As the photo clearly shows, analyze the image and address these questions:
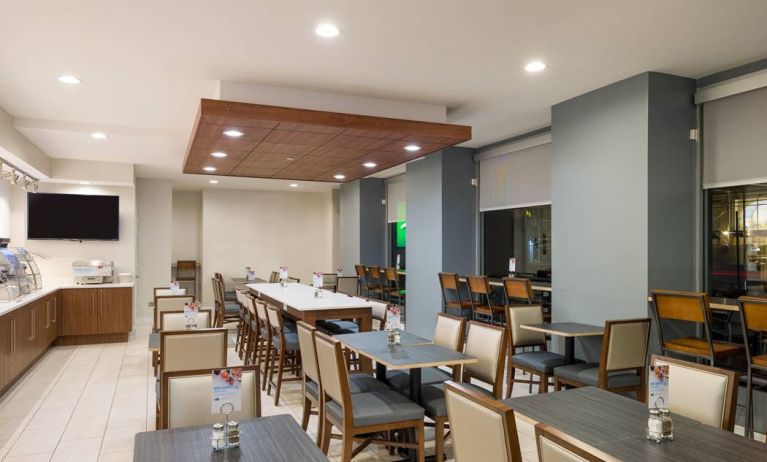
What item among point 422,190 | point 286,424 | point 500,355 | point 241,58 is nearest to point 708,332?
point 500,355

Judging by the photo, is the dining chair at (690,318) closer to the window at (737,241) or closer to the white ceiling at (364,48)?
the window at (737,241)

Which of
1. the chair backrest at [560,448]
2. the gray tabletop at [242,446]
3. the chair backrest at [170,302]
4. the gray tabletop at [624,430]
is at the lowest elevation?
the gray tabletop at [242,446]

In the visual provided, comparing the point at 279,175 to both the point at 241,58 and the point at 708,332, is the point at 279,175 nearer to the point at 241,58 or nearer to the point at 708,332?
the point at 241,58

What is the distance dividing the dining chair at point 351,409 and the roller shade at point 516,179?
12.7ft

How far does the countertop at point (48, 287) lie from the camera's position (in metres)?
4.90

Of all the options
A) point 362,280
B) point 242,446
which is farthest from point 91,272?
point 242,446

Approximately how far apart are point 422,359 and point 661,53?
279 cm

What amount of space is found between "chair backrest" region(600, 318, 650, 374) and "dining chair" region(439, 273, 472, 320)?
2482 mm

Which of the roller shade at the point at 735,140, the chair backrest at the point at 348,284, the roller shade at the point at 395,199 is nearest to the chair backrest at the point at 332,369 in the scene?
the roller shade at the point at 735,140

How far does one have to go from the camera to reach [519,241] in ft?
22.3

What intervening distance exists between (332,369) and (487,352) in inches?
41.9

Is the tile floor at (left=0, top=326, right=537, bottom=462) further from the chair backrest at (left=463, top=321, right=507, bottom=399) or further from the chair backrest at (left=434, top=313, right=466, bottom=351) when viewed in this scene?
the chair backrest at (left=434, top=313, right=466, bottom=351)

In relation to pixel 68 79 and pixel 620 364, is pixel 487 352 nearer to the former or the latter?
pixel 620 364

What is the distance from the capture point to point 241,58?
372 centimetres
